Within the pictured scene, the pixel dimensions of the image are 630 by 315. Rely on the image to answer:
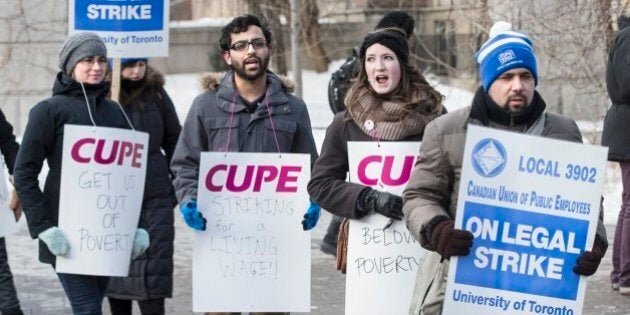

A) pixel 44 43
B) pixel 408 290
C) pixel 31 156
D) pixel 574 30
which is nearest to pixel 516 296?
pixel 408 290

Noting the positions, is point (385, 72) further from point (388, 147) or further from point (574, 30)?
point (574, 30)

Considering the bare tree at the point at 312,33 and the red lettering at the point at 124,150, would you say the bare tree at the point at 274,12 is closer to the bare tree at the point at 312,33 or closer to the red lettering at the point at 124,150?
the bare tree at the point at 312,33

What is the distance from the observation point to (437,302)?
5.07 m

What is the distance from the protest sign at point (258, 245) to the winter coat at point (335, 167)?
1.52 ft

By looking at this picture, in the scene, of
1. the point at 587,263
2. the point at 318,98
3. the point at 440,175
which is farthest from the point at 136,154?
the point at 318,98

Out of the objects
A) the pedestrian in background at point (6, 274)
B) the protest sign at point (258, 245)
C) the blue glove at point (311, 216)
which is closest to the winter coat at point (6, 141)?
the pedestrian in background at point (6, 274)

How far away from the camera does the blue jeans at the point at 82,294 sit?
258 inches

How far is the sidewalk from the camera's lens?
8.89 m

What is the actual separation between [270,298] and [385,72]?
1295 millimetres

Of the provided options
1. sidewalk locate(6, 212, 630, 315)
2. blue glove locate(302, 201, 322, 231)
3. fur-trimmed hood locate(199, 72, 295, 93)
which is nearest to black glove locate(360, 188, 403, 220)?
blue glove locate(302, 201, 322, 231)

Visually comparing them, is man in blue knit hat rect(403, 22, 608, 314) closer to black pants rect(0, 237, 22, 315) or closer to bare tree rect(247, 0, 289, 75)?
black pants rect(0, 237, 22, 315)

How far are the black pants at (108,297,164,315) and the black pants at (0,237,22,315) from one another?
0.70 meters

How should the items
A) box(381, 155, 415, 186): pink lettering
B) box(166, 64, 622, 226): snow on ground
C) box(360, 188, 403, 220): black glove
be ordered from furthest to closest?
box(166, 64, 622, 226): snow on ground, box(381, 155, 415, 186): pink lettering, box(360, 188, 403, 220): black glove

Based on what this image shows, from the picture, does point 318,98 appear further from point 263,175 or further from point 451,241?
point 451,241
